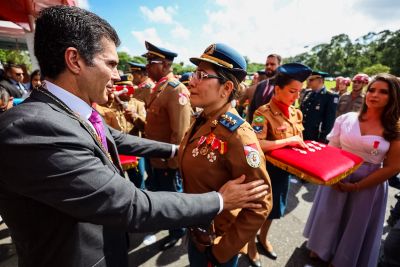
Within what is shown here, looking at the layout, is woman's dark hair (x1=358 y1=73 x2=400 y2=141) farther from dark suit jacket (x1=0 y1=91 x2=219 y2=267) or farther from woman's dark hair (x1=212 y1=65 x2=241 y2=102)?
dark suit jacket (x1=0 y1=91 x2=219 y2=267)

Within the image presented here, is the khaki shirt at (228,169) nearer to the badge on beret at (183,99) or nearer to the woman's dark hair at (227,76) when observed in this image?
the woman's dark hair at (227,76)

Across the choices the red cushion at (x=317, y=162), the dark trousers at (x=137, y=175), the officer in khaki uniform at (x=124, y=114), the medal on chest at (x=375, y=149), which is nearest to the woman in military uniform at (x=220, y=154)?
the red cushion at (x=317, y=162)

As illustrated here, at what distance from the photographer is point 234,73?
5.87 feet

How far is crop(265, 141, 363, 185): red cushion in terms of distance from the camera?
1.99m

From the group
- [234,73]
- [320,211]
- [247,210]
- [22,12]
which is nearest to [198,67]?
[234,73]

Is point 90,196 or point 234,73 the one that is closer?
point 90,196

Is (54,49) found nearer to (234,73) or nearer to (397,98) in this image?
(234,73)

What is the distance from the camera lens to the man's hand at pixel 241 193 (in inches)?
53.3

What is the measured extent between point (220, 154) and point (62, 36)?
3.72 ft

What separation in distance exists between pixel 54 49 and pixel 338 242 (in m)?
3.60

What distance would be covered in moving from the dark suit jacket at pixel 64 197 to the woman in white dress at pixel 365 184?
221 centimetres

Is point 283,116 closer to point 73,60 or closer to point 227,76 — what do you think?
point 227,76

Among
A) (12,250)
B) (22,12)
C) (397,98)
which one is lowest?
(12,250)

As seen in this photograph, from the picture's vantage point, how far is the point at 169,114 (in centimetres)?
321
